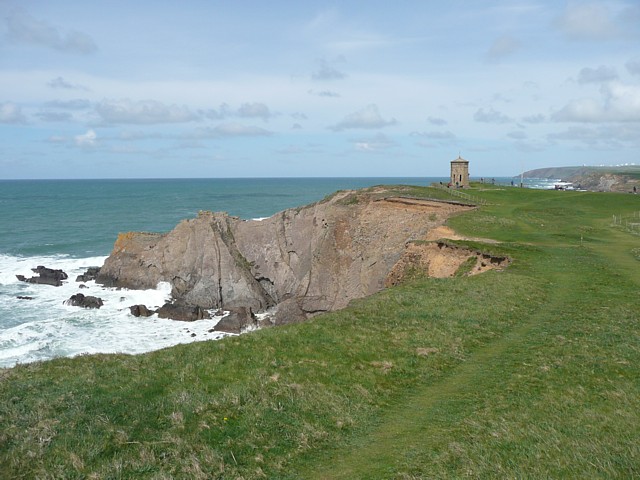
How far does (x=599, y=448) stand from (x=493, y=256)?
81.7 feet

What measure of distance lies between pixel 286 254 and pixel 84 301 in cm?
2160

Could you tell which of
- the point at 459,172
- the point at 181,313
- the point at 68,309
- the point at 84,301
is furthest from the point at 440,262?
the point at 459,172

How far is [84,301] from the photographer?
4991 centimetres

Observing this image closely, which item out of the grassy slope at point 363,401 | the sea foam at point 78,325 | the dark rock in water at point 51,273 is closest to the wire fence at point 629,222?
the grassy slope at point 363,401

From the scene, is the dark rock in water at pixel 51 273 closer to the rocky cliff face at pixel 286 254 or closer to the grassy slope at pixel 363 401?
the rocky cliff face at pixel 286 254

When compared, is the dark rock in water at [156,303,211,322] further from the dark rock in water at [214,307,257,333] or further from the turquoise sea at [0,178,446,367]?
the dark rock in water at [214,307,257,333]

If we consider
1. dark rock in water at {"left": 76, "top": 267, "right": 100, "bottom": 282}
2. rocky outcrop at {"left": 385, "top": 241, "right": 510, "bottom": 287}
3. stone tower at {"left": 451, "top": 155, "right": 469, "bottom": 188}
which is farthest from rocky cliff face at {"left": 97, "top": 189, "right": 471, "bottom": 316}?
stone tower at {"left": 451, "top": 155, "right": 469, "bottom": 188}

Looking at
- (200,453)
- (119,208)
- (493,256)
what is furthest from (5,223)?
(200,453)

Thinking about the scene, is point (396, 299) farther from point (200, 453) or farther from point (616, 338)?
point (200, 453)

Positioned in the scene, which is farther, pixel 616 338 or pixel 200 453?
pixel 616 338

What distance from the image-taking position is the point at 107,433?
458 inches

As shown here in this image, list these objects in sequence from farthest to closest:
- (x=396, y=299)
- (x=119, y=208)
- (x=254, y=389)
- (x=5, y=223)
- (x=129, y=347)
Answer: (x=119, y=208) → (x=5, y=223) → (x=129, y=347) → (x=396, y=299) → (x=254, y=389)

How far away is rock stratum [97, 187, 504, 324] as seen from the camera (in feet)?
156

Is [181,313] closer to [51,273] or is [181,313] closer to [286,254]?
[286,254]
